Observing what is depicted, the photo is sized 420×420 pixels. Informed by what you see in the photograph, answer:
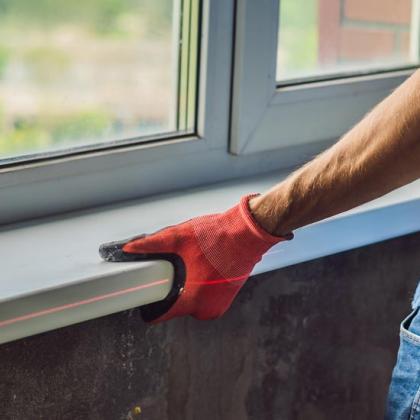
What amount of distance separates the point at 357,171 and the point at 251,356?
0.40 metres

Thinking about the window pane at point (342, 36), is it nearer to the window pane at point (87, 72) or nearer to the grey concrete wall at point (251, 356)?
the window pane at point (87, 72)

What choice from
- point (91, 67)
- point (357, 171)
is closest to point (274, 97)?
point (91, 67)

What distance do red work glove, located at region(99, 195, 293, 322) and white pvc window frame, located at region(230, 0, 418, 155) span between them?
290mm

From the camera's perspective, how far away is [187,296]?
117 cm

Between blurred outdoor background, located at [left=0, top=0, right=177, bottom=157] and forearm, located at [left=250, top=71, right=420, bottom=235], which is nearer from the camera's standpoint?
forearm, located at [left=250, top=71, right=420, bottom=235]

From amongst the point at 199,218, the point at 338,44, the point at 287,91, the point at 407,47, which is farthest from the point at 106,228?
the point at 407,47

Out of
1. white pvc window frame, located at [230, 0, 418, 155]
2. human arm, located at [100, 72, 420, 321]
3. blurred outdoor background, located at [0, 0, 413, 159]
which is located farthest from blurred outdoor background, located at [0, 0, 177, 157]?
human arm, located at [100, 72, 420, 321]

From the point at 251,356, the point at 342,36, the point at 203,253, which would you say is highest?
the point at 342,36

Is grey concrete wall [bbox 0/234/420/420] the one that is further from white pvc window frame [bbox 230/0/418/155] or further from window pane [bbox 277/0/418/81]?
window pane [bbox 277/0/418/81]

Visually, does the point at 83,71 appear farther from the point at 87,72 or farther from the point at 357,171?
the point at 357,171

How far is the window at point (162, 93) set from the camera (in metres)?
1.24

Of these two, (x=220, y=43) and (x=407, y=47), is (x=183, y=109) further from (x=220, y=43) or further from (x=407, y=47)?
(x=407, y=47)

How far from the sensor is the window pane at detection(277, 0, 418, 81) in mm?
1521

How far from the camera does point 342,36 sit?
1601mm
